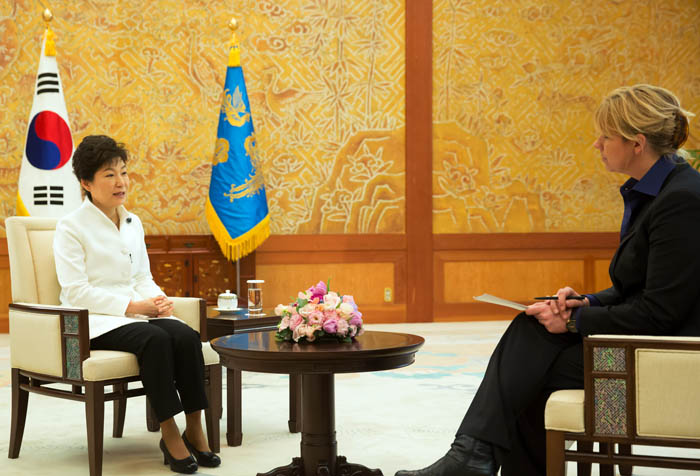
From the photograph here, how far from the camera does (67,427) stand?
356cm

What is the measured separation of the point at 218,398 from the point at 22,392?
0.76 metres

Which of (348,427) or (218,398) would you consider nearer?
(218,398)

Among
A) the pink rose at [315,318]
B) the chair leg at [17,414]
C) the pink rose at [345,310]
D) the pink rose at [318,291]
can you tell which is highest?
the pink rose at [318,291]

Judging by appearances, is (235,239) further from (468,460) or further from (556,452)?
(556,452)

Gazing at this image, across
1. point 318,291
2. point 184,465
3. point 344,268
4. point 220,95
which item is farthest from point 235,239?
point 318,291

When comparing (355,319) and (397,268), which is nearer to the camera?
(355,319)

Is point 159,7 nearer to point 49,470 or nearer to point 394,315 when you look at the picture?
point 394,315

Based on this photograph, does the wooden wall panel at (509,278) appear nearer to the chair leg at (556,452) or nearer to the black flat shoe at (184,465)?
the black flat shoe at (184,465)

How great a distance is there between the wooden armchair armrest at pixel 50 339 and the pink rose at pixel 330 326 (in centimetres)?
91

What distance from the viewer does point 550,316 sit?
7.41 ft

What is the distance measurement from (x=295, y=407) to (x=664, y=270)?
6.16ft

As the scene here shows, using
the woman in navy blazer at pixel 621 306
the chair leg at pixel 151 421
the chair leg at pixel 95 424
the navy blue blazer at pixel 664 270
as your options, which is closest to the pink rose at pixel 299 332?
the woman in navy blazer at pixel 621 306

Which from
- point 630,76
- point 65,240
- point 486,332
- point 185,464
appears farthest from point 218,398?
point 630,76

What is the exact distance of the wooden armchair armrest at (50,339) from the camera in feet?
9.50
